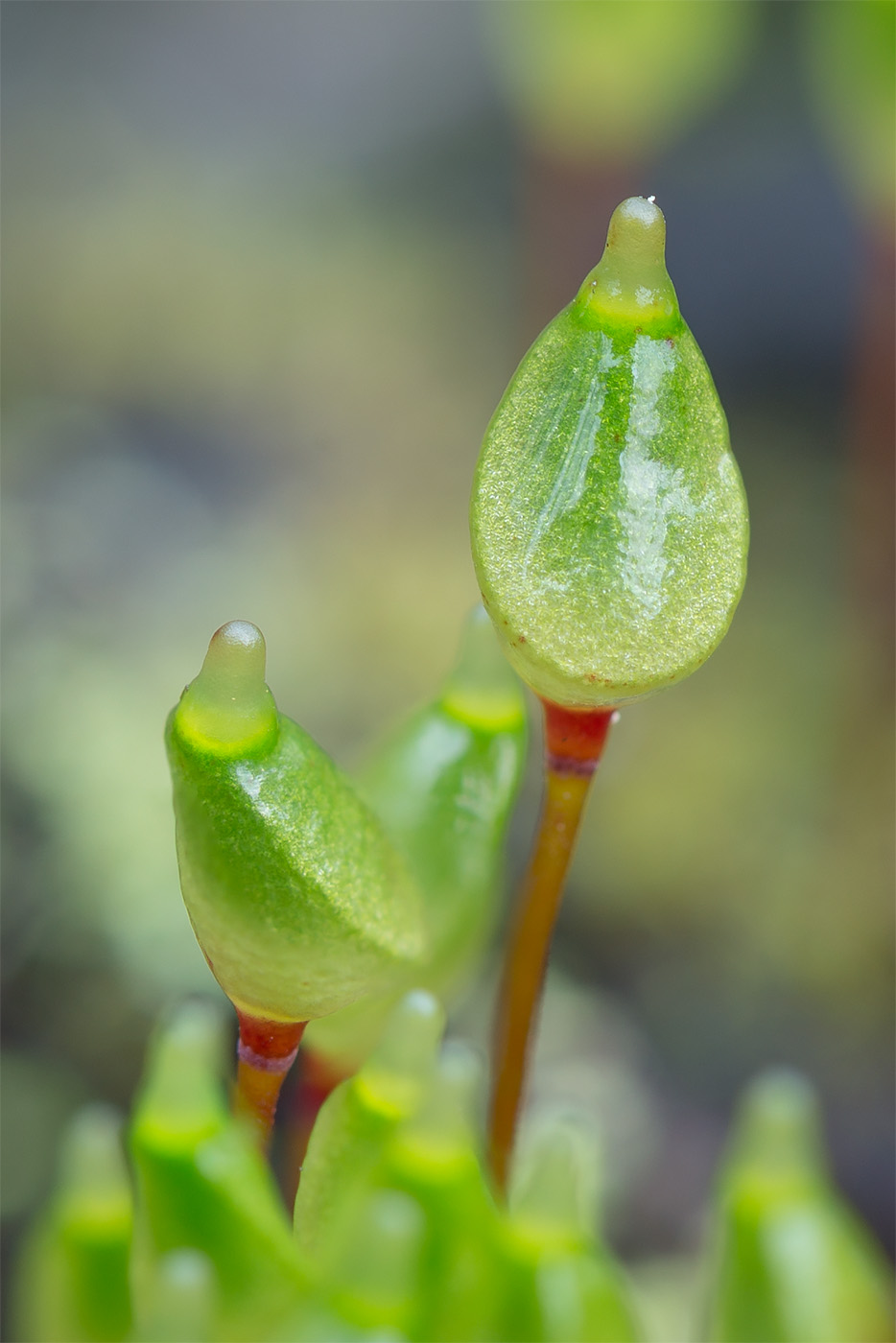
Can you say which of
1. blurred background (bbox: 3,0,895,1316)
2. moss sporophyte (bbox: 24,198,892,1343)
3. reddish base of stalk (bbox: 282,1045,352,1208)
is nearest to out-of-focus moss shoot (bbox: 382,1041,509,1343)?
moss sporophyte (bbox: 24,198,892,1343)

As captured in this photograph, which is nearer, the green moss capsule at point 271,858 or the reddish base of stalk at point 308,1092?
the green moss capsule at point 271,858

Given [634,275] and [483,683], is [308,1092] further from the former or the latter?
[634,275]

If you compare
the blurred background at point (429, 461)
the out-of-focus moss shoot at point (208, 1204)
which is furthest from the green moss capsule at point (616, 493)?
the blurred background at point (429, 461)

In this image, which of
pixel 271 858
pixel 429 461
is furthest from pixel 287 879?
pixel 429 461

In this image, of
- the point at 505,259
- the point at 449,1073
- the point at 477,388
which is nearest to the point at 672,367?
the point at 449,1073

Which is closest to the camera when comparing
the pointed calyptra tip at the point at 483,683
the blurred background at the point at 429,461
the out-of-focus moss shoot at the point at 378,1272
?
the out-of-focus moss shoot at the point at 378,1272

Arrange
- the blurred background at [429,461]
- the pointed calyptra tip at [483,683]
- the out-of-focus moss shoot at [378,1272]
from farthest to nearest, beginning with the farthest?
the blurred background at [429,461]
the pointed calyptra tip at [483,683]
the out-of-focus moss shoot at [378,1272]

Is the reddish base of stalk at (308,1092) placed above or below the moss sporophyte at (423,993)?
below

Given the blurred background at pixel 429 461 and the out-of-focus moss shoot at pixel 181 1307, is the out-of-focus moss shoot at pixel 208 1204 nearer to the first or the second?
the out-of-focus moss shoot at pixel 181 1307
